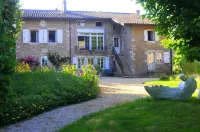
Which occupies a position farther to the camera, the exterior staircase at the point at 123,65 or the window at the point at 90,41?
the window at the point at 90,41

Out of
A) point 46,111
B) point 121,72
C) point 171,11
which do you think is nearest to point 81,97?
point 46,111

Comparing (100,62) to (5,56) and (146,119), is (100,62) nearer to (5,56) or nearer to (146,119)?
(146,119)

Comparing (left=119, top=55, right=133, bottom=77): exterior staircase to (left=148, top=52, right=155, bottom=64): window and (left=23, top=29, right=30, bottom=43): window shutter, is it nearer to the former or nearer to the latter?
(left=148, top=52, right=155, bottom=64): window

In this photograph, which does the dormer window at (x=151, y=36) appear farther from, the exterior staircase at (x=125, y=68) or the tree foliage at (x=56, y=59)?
the tree foliage at (x=56, y=59)

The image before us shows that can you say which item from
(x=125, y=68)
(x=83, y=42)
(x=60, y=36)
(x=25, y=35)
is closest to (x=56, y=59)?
(x=60, y=36)

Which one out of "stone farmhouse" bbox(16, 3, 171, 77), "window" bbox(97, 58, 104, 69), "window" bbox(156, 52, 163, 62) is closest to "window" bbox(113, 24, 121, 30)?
"stone farmhouse" bbox(16, 3, 171, 77)

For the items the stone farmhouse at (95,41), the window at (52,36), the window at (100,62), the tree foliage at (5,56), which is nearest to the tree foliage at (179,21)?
the tree foliage at (5,56)

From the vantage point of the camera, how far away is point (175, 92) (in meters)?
9.20

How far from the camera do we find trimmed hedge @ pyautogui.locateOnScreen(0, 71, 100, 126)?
8.00m

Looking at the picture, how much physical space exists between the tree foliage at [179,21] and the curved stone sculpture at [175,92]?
2.91 metres

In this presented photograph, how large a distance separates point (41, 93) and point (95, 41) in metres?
24.9

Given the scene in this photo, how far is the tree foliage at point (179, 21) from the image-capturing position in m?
5.36

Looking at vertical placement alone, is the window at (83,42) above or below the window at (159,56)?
above

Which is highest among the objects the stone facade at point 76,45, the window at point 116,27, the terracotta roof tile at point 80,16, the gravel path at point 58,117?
the terracotta roof tile at point 80,16
